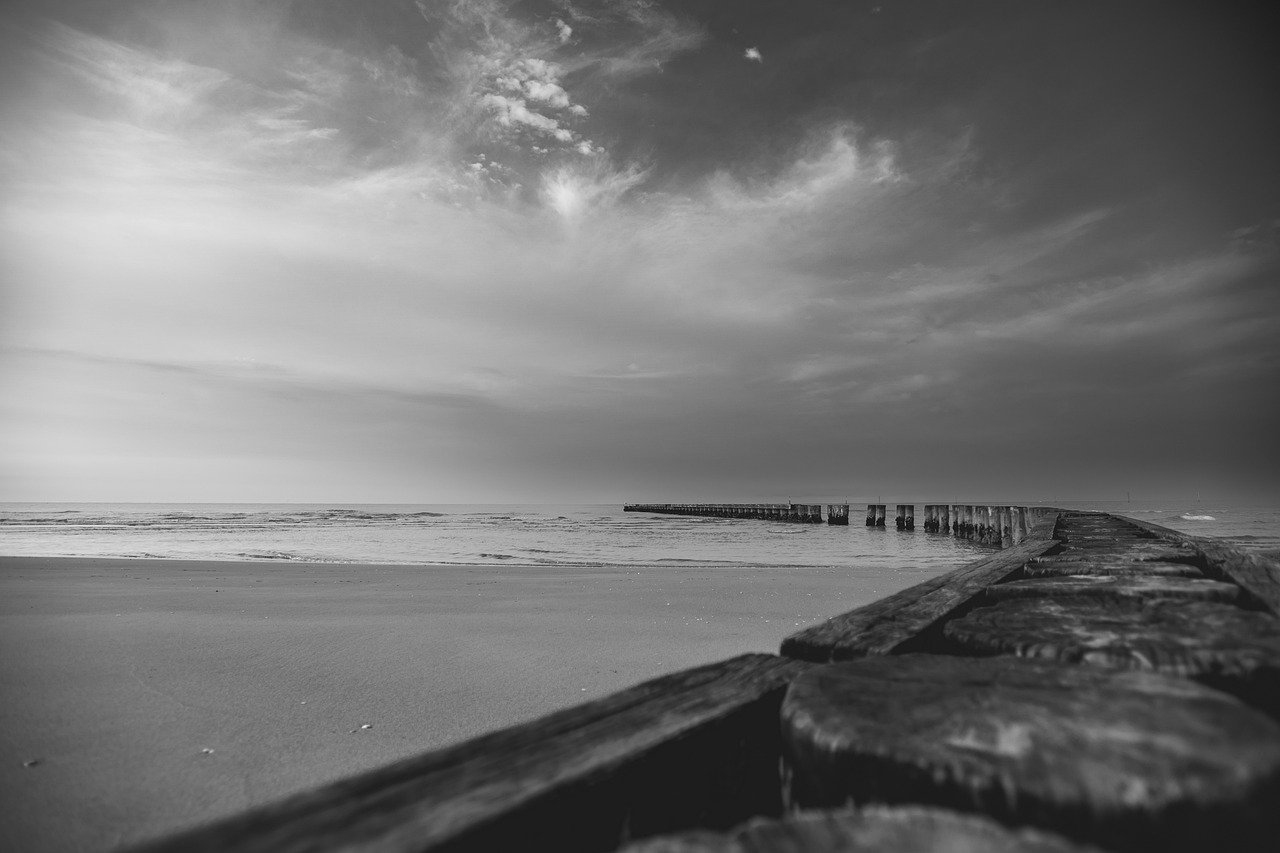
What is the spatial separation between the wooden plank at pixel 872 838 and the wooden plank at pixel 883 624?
0.80 metres

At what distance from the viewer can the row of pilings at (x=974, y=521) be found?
47.8 feet

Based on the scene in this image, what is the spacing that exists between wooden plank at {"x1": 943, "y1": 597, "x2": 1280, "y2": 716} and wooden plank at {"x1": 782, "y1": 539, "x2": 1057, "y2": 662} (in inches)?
4.6

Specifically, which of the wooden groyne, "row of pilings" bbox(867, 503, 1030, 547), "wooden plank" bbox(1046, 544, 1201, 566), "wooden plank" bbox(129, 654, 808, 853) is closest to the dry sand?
"wooden plank" bbox(129, 654, 808, 853)

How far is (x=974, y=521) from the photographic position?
19.6 metres

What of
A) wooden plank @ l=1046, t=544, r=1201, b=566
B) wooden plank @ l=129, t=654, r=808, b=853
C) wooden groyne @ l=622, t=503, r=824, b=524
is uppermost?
wooden plank @ l=1046, t=544, r=1201, b=566

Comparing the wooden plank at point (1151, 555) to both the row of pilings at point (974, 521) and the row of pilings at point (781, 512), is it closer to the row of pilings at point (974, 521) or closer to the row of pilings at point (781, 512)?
the row of pilings at point (974, 521)

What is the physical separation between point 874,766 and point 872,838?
203 millimetres

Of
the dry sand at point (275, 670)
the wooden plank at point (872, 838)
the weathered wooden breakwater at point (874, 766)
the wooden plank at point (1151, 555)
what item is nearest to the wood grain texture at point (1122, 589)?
the weathered wooden breakwater at point (874, 766)

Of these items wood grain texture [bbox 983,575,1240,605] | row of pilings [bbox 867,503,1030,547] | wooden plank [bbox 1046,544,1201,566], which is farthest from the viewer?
row of pilings [bbox 867,503,1030,547]

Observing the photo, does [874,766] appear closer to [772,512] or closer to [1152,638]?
[1152,638]

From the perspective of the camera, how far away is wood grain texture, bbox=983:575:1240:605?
1.89m

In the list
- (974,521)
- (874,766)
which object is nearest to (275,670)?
(874,766)

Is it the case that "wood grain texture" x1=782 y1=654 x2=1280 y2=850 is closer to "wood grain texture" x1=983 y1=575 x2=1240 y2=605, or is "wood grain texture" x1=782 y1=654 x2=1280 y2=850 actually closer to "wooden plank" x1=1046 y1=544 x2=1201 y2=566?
"wood grain texture" x1=983 y1=575 x2=1240 y2=605

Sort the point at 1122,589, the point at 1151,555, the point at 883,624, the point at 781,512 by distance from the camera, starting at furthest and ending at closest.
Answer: the point at 781,512 < the point at 1151,555 < the point at 1122,589 < the point at 883,624
